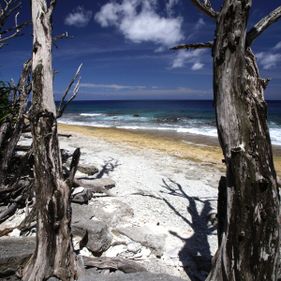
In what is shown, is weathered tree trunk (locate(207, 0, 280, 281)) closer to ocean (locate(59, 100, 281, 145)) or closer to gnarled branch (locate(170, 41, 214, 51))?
gnarled branch (locate(170, 41, 214, 51))

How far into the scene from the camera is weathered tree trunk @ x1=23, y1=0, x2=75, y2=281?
406cm

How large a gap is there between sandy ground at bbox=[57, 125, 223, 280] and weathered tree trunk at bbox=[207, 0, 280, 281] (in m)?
1.52

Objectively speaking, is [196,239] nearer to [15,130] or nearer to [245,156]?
[245,156]

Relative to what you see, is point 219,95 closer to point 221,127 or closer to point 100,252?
point 221,127

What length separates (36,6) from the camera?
4891mm

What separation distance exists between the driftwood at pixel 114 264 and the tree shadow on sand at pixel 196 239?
0.82 m

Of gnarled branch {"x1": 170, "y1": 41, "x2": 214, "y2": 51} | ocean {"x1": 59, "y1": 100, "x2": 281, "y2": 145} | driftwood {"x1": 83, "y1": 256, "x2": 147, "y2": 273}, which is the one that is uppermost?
gnarled branch {"x1": 170, "y1": 41, "x2": 214, "y2": 51}

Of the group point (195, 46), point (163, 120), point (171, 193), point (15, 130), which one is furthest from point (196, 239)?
point (163, 120)

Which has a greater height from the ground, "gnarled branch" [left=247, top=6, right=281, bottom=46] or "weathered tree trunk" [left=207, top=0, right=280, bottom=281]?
"gnarled branch" [left=247, top=6, right=281, bottom=46]

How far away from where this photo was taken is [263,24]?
10.5ft

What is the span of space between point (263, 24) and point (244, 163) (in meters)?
1.47

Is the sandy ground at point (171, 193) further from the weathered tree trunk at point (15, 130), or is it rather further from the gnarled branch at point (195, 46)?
the gnarled branch at point (195, 46)

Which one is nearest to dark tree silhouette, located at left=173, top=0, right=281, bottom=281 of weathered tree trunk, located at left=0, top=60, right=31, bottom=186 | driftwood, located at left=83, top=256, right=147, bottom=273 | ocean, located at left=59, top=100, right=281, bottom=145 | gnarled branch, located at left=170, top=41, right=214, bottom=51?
gnarled branch, located at left=170, top=41, right=214, bottom=51

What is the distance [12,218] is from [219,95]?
4626 mm
